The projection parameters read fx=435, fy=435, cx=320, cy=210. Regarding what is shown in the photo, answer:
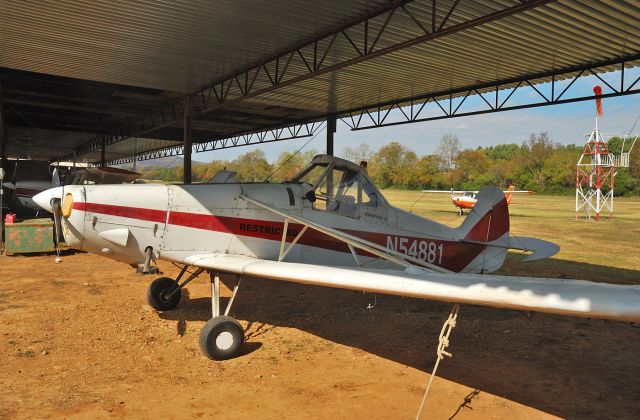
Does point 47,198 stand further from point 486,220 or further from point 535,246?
point 535,246

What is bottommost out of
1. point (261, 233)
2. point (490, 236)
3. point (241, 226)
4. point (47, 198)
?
point (490, 236)

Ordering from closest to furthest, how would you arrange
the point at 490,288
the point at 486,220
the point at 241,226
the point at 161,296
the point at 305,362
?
the point at 490,288, the point at 305,362, the point at 241,226, the point at 161,296, the point at 486,220

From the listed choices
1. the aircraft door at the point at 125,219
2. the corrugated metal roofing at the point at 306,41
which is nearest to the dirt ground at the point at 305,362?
the aircraft door at the point at 125,219

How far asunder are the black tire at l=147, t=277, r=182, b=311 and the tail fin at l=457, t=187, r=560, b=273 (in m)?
5.46

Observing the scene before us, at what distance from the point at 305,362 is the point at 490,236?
4.82 metres

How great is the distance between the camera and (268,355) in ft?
19.4

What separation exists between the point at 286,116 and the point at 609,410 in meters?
20.0

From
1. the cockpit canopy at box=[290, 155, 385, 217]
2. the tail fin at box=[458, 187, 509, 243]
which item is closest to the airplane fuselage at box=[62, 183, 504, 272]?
the cockpit canopy at box=[290, 155, 385, 217]

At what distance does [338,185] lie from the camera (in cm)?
711

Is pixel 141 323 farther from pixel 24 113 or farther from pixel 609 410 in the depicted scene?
pixel 24 113

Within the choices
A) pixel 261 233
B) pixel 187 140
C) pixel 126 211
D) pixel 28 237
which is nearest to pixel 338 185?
pixel 261 233

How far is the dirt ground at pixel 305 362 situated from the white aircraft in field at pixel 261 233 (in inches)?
29.5

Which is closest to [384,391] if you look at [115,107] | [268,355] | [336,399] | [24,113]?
[336,399]

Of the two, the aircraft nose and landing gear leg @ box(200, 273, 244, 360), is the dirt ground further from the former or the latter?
the aircraft nose
